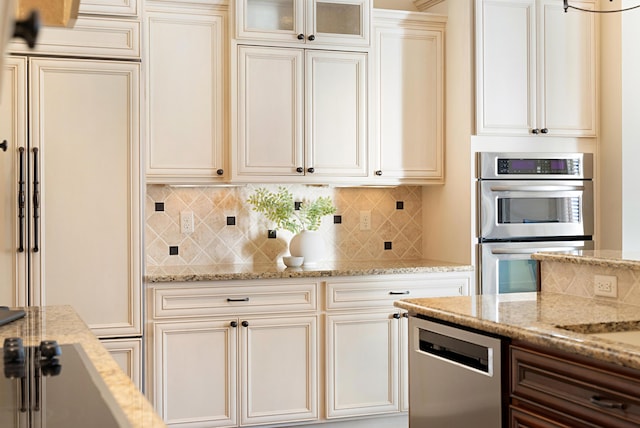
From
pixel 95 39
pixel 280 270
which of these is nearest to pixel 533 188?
pixel 280 270

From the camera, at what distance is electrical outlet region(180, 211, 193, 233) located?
436 centimetres

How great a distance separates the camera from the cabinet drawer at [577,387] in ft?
6.40

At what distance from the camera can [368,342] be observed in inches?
164

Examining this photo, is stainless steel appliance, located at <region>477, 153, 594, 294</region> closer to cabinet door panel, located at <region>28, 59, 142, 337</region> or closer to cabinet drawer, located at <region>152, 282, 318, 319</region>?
cabinet drawer, located at <region>152, 282, 318, 319</region>

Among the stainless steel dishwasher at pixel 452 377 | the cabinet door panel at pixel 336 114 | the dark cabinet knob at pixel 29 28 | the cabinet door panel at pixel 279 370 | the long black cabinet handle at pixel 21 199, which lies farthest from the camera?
the cabinet door panel at pixel 336 114

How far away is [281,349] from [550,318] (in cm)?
183

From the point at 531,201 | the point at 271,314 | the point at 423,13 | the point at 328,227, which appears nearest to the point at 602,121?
the point at 531,201

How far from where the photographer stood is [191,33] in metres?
4.06

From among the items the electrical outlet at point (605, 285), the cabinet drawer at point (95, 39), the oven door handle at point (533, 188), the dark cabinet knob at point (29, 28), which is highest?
the cabinet drawer at point (95, 39)

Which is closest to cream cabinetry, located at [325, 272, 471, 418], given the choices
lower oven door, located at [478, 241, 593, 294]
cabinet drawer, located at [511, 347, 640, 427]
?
lower oven door, located at [478, 241, 593, 294]

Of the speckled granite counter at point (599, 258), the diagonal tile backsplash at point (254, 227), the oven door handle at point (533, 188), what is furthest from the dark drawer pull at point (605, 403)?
the diagonal tile backsplash at point (254, 227)

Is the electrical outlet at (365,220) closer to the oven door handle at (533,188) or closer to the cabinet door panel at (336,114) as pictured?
the cabinet door panel at (336,114)

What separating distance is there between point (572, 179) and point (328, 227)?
141 cm

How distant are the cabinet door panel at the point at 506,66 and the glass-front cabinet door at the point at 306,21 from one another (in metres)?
0.65
